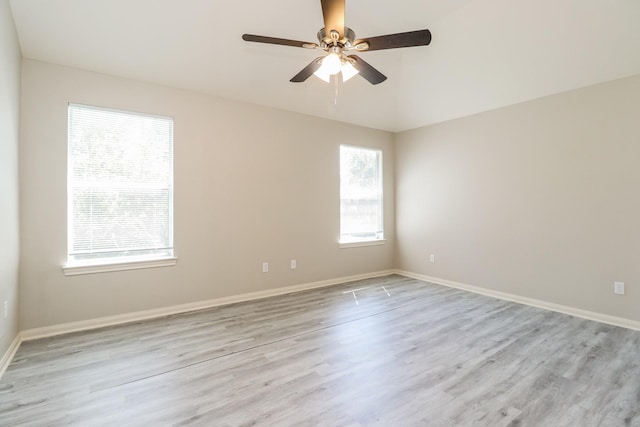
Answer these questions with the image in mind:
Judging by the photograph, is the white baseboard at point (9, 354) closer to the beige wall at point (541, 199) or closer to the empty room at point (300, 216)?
the empty room at point (300, 216)

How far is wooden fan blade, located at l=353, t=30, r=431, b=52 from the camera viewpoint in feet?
7.19

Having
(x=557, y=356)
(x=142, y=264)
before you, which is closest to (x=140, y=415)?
(x=142, y=264)

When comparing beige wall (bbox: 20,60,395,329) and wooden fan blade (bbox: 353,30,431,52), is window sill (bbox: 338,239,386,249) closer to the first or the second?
beige wall (bbox: 20,60,395,329)

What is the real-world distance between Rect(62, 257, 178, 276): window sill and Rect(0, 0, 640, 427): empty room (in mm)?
26

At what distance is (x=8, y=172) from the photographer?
8.12ft

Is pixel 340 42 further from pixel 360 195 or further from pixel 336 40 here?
pixel 360 195

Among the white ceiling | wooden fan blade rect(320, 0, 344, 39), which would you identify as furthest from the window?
wooden fan blade rect(320, 0, 344, 39)

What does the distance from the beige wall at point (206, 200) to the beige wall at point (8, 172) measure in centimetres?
17

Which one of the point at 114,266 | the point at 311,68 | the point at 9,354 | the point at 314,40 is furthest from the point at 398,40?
the point at 9,354

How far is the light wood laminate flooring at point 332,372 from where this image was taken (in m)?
1.82

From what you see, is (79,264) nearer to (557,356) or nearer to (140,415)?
(140,415)

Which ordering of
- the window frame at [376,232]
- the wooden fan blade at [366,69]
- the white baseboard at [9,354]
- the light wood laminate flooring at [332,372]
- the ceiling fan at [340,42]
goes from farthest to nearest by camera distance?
1. the window frame at [376,232]
2. the wooden fan blade at [366,69]
3. the white baseboard at [9,354]
4. the ceiling fan at [340,42]
5. the light wood laminate flooring at [332,372]

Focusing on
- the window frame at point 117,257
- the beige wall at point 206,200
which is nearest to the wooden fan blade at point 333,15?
the beige wall at point 206,200

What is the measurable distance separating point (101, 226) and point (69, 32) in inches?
70.2
